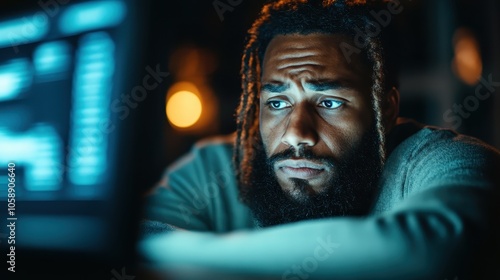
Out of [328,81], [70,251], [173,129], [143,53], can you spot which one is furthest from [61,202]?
[173,129]

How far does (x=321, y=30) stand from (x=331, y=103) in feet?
0.30

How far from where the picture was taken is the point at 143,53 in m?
0.61

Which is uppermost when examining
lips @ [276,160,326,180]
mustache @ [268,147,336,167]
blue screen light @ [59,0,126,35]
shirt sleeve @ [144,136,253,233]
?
blue screen light @ [59,0,126,35]

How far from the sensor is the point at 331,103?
22.4 inches

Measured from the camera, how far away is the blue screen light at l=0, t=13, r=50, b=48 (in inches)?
27.8

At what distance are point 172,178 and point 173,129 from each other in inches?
33.2

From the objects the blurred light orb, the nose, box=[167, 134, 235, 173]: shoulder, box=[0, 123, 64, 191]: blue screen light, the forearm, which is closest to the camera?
the forearm

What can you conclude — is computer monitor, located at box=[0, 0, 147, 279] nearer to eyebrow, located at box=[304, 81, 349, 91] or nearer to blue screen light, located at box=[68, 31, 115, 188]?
blue screen light, located at box=[68, 31, 115, 188]

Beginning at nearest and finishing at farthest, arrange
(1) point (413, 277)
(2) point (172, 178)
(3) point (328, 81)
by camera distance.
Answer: (1) point (413, 277), (3) point (328, 81), (2) point (172, 178)

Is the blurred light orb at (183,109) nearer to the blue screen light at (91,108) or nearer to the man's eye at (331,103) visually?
the blue screen light at (91,108)

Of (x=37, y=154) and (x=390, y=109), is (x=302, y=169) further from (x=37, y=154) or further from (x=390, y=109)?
(x=37, y=154)

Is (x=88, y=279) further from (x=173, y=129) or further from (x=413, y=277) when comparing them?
(x=173, y=129)

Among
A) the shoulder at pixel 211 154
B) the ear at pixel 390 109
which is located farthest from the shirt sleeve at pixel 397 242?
the shoulder at pixel 211 154

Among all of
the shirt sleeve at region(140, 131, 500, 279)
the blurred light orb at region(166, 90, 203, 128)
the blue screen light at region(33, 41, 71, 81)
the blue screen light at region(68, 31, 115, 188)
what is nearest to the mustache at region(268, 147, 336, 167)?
the shirt sleeve at region(140, 131, 500, 279)
